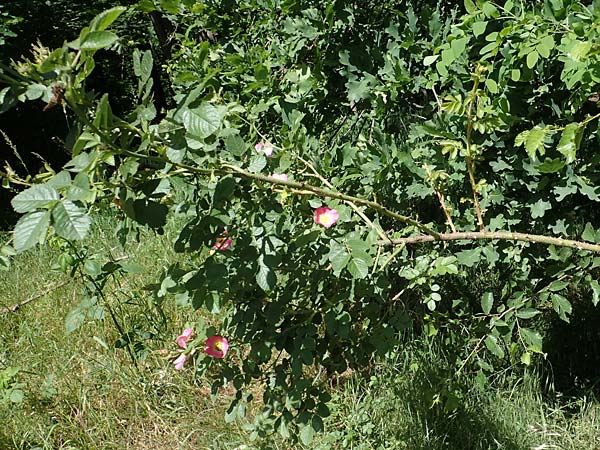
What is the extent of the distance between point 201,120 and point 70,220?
0.24 m

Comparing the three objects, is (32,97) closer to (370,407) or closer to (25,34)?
(370,407)

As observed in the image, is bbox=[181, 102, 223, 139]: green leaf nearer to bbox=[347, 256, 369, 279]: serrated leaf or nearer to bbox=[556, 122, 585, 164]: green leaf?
bbox=[347, 256, 369, 279]: serrated leaf

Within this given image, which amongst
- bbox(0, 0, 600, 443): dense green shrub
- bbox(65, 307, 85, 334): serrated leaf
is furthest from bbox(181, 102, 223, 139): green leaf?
bbox(65, 307, 85, 334): serrated leaf

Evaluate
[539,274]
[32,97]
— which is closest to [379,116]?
[539,274]

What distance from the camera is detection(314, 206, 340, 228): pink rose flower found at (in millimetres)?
1527

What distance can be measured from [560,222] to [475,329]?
405 mm

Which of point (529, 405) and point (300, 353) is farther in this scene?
point (529, 405)

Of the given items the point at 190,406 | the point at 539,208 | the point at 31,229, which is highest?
the point at 31,229

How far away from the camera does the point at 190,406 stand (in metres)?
2.66

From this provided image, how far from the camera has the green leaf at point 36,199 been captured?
1.00 m

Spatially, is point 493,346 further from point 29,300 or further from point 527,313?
point 29,300

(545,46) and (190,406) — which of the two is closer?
(545,46)

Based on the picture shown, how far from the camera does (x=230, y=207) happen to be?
4.75 feet

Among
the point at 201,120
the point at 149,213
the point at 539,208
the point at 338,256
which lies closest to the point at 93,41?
the point at 201,120
